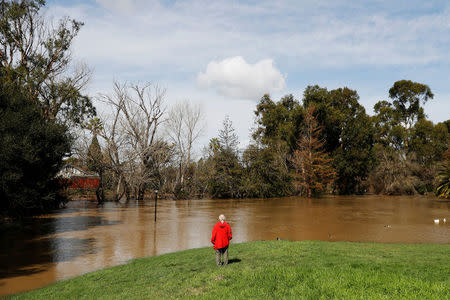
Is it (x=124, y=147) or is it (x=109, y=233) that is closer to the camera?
(x=109, y=233)

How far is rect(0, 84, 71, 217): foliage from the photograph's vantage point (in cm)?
1588

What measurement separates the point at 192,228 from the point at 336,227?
7643 millimetres

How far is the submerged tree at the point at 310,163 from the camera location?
1745 inches

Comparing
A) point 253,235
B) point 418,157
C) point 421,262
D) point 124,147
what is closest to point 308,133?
point 418,157

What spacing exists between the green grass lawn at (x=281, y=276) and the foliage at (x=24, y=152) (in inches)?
339

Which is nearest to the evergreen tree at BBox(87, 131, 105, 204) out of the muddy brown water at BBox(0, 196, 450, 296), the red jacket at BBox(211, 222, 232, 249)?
the muddy brown water at BBox(0, 196, 450, 296)

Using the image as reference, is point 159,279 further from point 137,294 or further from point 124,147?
point 124,147

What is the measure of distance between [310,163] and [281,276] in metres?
38.4

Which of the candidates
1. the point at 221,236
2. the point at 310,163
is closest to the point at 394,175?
the point at 310,163

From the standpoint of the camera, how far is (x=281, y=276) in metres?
7.19

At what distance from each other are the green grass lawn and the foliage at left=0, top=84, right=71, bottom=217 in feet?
28.3

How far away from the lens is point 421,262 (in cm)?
836

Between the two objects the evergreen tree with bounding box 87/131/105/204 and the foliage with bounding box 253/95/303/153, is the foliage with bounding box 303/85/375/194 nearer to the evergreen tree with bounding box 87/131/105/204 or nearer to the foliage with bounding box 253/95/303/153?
the foliage with bounding box 253/95/303/153

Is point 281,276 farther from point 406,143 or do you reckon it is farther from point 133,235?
point 406,143
